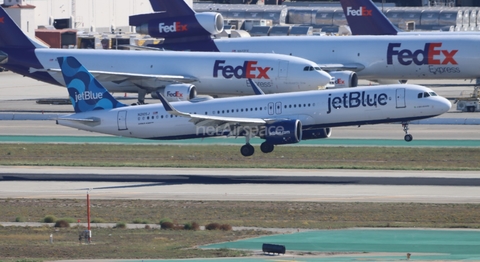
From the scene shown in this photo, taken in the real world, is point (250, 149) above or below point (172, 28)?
below

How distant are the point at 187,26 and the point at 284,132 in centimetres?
3361

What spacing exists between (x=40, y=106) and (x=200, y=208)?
143ft

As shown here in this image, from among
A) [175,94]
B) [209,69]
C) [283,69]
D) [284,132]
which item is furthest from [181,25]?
[284,132]

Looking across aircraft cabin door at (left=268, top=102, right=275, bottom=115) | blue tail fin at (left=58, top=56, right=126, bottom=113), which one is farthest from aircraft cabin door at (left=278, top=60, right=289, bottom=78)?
blue tail fin at (left=58, top=56, right=126, bottom=113)

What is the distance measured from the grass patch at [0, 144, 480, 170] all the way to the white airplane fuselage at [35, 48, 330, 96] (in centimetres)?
1280

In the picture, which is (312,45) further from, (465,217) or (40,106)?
(465,217)

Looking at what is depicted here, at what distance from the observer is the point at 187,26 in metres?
79.6

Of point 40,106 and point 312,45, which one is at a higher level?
point 312,45

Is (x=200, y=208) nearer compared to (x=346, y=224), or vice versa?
(x=346, y=224)

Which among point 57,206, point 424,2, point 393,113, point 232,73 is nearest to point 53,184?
point 57,206

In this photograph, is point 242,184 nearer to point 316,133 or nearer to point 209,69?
point 316,133

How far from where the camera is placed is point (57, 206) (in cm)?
Answer: 3688

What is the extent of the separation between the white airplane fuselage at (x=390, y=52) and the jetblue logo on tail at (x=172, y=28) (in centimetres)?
377

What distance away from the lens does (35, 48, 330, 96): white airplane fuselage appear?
219ft
